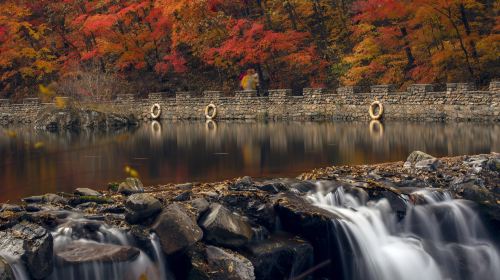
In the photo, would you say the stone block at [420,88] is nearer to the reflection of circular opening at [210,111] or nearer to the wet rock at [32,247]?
the reflection of circular opening at [210,111]

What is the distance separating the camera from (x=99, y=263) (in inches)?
402

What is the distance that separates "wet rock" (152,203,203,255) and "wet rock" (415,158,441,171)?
7500mm

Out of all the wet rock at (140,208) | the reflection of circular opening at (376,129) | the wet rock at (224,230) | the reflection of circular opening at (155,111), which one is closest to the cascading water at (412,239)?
the wet rock at (224,230)

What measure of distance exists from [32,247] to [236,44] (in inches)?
1449

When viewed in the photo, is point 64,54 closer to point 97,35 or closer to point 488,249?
point 97,35

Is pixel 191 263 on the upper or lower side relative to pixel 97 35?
lower

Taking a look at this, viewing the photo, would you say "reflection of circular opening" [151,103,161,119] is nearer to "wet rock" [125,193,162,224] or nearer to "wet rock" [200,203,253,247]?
"wet rock" [125,193,162,224]

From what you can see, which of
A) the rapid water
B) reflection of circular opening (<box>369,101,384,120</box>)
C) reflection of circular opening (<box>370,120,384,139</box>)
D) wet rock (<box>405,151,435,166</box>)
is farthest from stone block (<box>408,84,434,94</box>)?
the rapid water

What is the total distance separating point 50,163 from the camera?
23.2m

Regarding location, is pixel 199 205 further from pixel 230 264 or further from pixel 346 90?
pixel 346 90

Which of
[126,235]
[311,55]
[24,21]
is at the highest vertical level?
[24,21]

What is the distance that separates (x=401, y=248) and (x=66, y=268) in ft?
20.0

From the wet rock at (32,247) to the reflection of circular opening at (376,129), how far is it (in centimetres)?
1962

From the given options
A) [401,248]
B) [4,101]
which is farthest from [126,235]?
[4,101]
